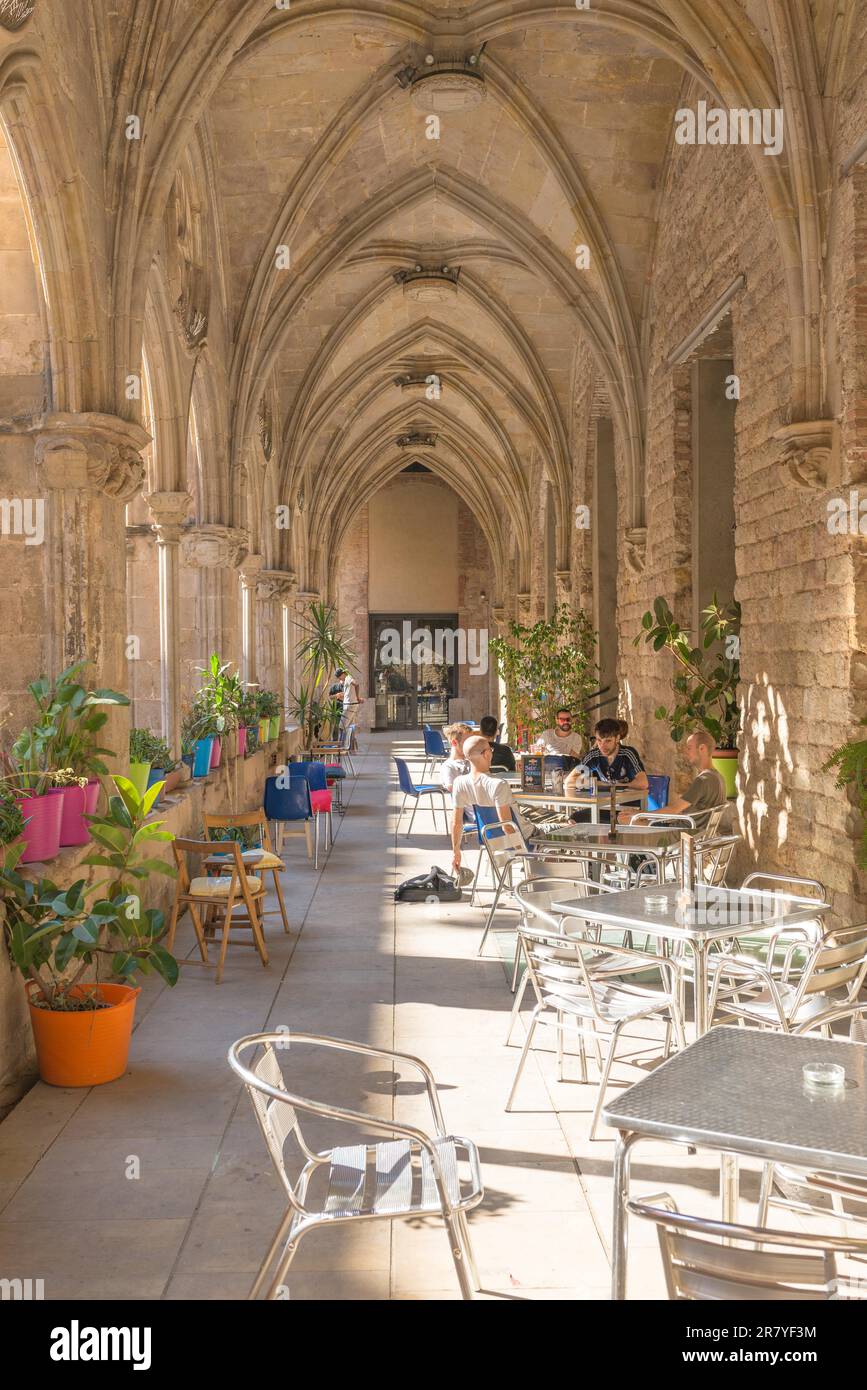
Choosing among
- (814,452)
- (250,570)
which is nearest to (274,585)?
(250,570)

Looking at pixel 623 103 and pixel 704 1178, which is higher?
pixel 623 103

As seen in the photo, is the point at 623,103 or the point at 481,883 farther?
the point at 623,103

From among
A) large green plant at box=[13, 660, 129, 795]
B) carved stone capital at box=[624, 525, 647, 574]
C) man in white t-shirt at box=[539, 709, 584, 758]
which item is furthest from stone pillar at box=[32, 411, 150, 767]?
carved stone capital at box=[624, 525, 647, 574]

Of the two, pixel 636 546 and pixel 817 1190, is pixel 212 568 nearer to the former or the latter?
pixel 636 546

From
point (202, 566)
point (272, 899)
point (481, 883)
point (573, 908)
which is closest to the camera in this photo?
point (573, 908)

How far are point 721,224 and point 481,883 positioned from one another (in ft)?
14.4

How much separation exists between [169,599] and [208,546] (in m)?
1.76

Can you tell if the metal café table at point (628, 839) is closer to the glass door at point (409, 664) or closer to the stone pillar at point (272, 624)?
the stone pillar at point (272, 624)

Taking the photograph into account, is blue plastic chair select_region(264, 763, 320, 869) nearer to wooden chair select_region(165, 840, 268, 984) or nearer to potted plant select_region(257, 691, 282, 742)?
wooden chair select_region(165, 840, 268, 984)

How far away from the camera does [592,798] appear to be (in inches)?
266

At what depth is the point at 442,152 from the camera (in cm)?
1077
